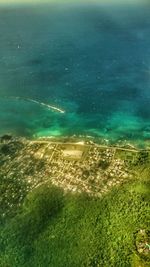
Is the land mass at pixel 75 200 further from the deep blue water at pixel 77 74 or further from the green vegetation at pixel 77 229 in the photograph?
the deep blue water at pixel 77 74

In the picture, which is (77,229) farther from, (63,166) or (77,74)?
(77,74)

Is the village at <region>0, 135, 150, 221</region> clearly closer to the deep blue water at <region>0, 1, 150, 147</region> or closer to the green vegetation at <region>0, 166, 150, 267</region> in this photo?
the green vegetation at <region>0, 166, 150, 267</region>

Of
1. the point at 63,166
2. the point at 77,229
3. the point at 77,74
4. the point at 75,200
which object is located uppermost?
the point at 77,74

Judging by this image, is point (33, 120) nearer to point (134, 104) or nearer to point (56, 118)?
point (56, 118)

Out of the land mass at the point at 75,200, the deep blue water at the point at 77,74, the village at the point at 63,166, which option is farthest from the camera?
the deep blue water at the point at 77,74

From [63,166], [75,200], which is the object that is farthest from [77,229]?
[63,166]

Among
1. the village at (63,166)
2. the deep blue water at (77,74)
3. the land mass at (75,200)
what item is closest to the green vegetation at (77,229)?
the land mass at (75,200)

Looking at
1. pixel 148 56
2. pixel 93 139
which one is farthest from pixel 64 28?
pixel 93 139
